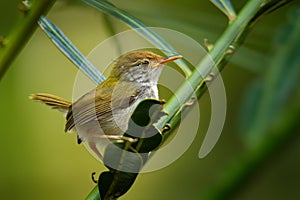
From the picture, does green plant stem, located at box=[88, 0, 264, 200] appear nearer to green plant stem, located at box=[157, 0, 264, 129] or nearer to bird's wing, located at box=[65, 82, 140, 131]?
green plant stem, located at box=[157, 0, 264, 129]

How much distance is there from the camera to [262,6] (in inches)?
30.0

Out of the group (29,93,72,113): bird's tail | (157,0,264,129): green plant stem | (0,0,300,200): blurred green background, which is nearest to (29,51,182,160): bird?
(29,93,72,113): bird's tail

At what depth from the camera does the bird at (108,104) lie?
1558 mm

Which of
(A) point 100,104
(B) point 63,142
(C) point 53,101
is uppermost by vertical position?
(A) point 100,104

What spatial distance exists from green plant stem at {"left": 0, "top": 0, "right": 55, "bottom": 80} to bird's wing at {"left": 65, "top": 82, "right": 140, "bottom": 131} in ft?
2.80

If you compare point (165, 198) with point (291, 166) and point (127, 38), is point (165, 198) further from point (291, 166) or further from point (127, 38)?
point (127, 38)

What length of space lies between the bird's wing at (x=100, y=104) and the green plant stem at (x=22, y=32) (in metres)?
0.85

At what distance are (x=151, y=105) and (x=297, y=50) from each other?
0.58 ft

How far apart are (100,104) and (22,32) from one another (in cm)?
103

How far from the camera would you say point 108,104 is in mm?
1719

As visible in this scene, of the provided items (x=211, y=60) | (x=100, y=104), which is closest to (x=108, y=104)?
(x=100, y=104)

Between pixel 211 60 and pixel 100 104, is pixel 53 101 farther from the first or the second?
pixel 211 60

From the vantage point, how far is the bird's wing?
5.38ft

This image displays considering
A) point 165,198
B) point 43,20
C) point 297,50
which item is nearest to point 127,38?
point 43,20
